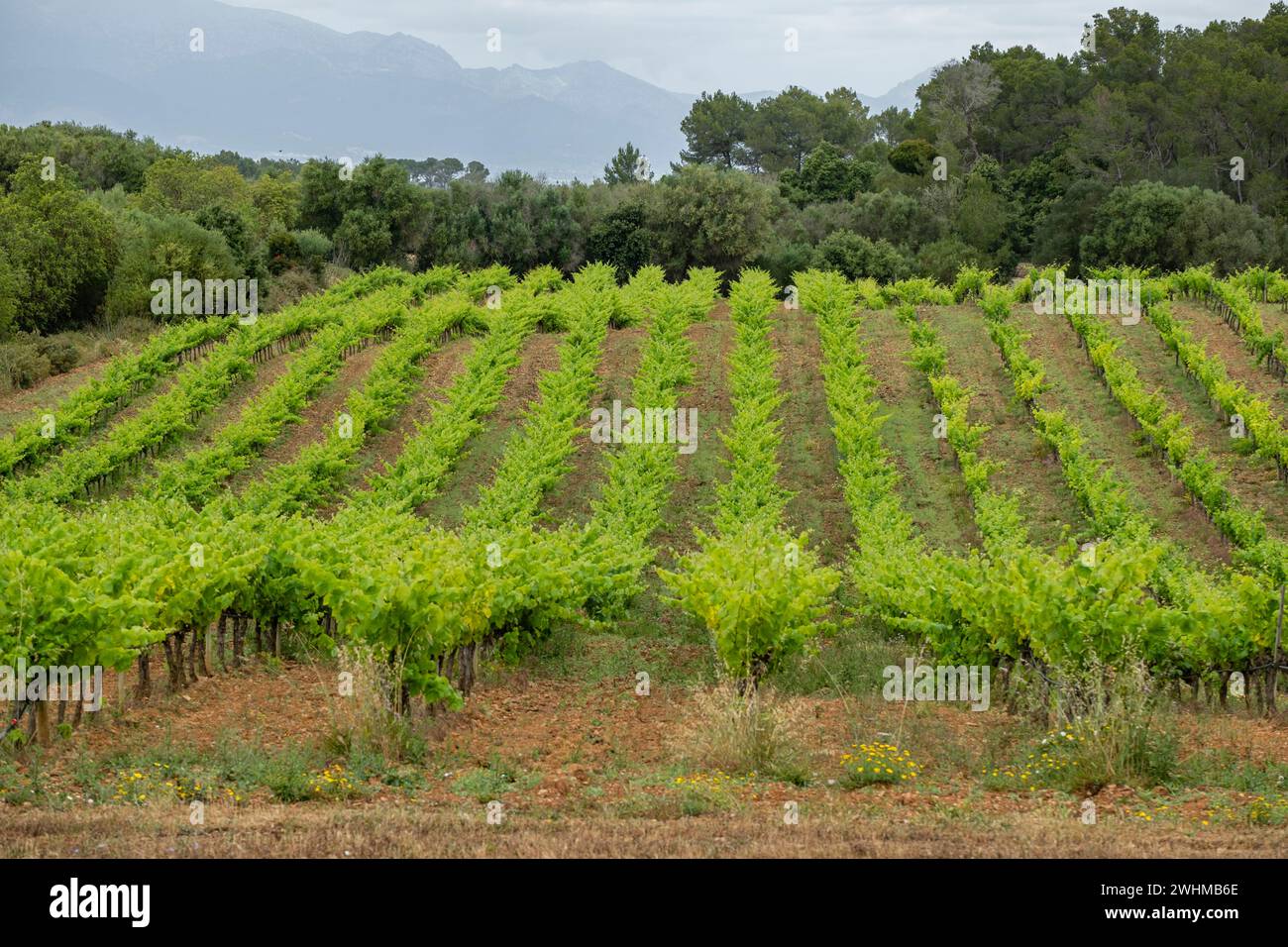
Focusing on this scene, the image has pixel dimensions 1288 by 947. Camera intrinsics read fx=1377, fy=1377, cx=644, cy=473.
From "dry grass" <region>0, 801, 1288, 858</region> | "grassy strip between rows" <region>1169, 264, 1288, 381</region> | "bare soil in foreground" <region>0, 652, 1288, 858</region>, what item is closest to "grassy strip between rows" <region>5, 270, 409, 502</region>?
"bare soil in foreground" <region>0, 652, 1288, 858</region>

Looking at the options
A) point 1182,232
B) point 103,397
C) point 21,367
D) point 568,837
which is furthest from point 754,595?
point 1182,232

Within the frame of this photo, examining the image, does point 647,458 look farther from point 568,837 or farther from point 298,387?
point 568,837

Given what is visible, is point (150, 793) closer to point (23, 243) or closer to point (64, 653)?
point (64, 653)

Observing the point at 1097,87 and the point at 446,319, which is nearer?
the point at 446,319

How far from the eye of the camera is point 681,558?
16.9m

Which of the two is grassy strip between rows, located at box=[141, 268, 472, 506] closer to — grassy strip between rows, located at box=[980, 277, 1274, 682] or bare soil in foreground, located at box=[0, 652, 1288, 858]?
bare soil in foreground, located at box=[0, 652, 1288, 858]

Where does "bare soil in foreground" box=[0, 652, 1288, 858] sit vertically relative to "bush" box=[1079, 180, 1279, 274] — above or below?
below

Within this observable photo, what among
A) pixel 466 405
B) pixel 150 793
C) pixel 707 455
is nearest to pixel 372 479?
pixel 466 405

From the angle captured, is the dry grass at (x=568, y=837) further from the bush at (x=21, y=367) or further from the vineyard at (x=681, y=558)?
the bush at (x=21, y=367)

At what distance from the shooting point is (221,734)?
12.9 meters

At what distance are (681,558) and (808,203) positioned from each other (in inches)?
2218

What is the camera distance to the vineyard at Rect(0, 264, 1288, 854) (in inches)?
474

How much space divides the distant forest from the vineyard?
797cm

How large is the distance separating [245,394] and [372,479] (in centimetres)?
877
